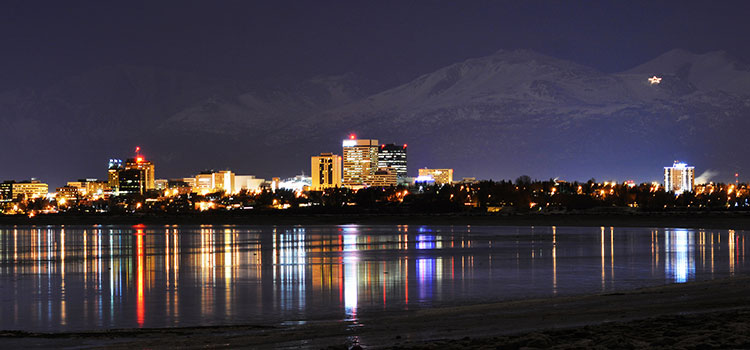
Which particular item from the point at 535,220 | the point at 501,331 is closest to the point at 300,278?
the point at 501,331

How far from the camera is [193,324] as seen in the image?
65.3ft

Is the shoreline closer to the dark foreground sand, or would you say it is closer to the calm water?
the calm water

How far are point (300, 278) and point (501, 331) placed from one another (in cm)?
1556

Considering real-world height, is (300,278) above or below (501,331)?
below

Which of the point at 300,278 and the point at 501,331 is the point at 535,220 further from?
the point at 501,331

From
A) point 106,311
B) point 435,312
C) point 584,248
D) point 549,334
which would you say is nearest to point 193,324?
point 106,311

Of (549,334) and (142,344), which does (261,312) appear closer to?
(142,344)

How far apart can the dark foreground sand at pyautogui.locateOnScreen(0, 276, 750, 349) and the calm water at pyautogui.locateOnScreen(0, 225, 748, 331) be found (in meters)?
1.59

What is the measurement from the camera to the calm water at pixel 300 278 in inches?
880

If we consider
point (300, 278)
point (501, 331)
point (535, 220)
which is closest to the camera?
point (501, 331)

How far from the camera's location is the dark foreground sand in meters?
15.4

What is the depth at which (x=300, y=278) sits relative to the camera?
32.0m

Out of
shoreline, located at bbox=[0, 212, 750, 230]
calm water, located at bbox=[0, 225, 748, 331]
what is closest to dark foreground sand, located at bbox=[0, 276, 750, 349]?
calm water, located at bbox=[0, 225, 748, 331]

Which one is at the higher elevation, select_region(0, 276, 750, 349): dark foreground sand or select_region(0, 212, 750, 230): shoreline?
select_region(0, 276, 750, 349): dark foreground sand
